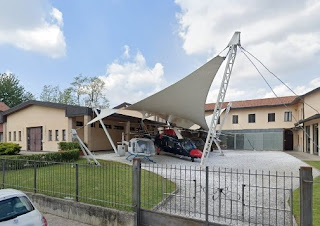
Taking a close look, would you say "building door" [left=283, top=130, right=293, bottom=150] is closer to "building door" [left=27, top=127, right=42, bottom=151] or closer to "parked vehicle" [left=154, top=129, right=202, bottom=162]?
"parked vehicle" [left=154, top=129, right=202, bottom=162]

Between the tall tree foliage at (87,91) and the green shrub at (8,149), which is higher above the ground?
the tall tree foliage at (87,91)

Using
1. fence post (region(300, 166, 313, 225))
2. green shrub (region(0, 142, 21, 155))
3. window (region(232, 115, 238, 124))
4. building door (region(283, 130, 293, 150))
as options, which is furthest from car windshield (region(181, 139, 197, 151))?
building door (region(283, 130, 293, 150))

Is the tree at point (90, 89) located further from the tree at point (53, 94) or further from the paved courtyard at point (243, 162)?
the paved courtyard at point (243, 162)

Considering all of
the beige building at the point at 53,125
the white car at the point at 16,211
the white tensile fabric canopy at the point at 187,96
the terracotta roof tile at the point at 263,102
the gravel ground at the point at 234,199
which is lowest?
the gravel ground at the point at 234,199

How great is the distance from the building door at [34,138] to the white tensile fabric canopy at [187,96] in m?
10.4

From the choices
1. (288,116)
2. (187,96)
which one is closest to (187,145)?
(187,96)

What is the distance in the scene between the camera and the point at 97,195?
7547 mm

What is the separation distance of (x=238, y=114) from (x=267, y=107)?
3.64 meters

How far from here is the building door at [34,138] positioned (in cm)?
2255

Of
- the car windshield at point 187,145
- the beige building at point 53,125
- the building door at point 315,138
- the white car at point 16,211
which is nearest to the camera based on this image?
the white car at point 16,211

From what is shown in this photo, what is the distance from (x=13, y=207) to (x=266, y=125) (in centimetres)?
3083

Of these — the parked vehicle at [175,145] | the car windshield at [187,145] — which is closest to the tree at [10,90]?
the parked vehicle at [175,145]

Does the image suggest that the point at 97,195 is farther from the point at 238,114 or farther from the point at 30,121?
the point at 238,114

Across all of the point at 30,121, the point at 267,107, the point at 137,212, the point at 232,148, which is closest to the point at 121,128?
the point at 30,121
